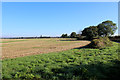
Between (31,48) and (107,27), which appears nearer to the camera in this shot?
(31,48)

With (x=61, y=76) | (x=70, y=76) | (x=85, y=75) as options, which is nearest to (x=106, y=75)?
(x=85, y=75)

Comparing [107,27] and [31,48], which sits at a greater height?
[107,27]

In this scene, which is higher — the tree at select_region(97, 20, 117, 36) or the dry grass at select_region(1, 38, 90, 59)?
the tree at select_region(97, 20, 117, 36)

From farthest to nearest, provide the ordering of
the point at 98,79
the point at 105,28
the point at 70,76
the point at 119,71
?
1. the point at 105,28
2. the point at 119,71
3. the point at 70,76
4. the point at 98,79

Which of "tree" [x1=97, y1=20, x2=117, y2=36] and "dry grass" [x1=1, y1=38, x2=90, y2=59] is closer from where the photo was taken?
"dry grass" [x1=1, y1=38, x2=90, y2=59]

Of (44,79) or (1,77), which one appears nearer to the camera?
(44,79)

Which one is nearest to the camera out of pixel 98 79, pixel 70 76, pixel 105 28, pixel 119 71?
pixel 98 79

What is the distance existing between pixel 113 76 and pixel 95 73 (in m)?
0.81

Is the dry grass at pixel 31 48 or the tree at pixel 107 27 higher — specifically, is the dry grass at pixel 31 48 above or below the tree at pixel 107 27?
below

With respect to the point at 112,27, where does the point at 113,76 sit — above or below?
below

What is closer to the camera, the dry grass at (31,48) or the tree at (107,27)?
the dry grass at (31,48)

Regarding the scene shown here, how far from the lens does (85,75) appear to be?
4.14m

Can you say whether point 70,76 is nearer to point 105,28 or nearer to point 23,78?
point 23,78

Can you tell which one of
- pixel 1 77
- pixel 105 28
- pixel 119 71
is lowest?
→ pixel 1 77
